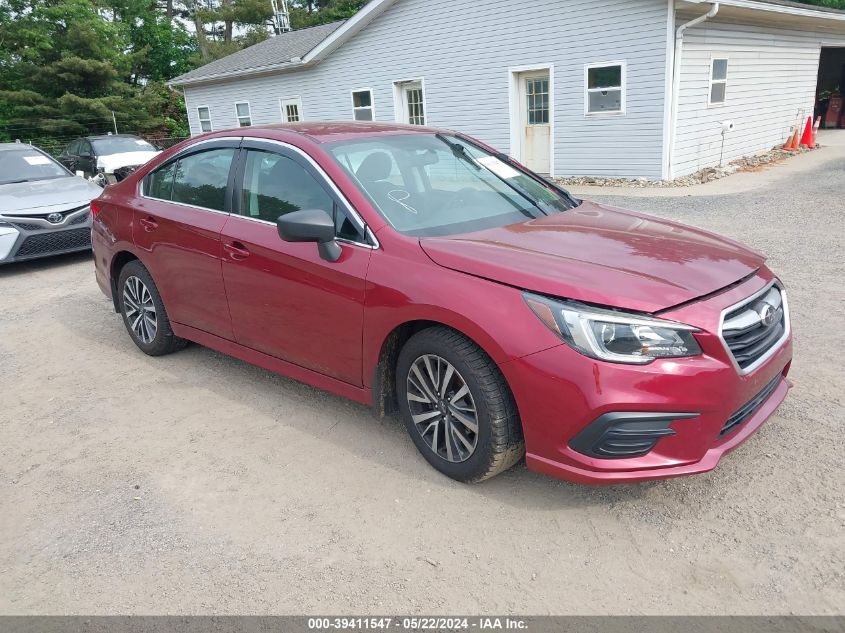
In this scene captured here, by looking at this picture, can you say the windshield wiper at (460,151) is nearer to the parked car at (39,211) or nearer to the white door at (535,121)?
the parked car at (39,211)

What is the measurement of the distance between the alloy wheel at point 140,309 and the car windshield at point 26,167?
17.3 ft

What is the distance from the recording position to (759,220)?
8852 mm

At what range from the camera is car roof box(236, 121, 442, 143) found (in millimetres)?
3968

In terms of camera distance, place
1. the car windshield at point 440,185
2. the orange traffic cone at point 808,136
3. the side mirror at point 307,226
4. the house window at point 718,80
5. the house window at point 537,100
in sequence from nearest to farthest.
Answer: the side mirror at point 307,226
the car windshield at point 440,185
the house window at point 718,80
the house window at point 537,100
the orange traffic cone at point 808,136

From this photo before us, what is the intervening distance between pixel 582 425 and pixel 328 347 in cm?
151

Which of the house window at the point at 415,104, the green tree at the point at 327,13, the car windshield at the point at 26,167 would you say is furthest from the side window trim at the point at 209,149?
the green tree at the point at 327,13

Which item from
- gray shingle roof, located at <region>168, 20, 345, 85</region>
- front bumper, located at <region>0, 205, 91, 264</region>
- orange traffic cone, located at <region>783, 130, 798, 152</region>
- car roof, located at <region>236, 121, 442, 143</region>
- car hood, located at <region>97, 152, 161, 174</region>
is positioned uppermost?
gray shingle roof, located at <region>168, 20, 345, 85</region>

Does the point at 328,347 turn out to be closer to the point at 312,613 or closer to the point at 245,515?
the point at 245,515

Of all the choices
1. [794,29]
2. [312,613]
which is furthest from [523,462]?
[794,29]

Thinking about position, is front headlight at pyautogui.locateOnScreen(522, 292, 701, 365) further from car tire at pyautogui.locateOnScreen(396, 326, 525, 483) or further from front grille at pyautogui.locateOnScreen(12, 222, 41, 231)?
front grille at pyautogui.locateOnScreen(12, 222, 41, 231)

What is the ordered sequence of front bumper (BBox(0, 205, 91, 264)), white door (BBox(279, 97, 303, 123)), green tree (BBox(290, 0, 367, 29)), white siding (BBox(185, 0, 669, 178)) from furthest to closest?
green tree (BBox(290, 0, 367, 29)) < white door (BBox(279, 97, 303, 123)) < white siding (BBox(185, 0, 669, 178)) < front bumper (BBox(0, 205, 91, 264))

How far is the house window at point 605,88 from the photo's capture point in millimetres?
12862

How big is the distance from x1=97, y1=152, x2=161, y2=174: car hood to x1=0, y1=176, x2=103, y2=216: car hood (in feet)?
19.6

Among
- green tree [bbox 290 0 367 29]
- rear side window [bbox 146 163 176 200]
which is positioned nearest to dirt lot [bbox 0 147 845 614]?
rear side window [bbox 146 163 176 200]
